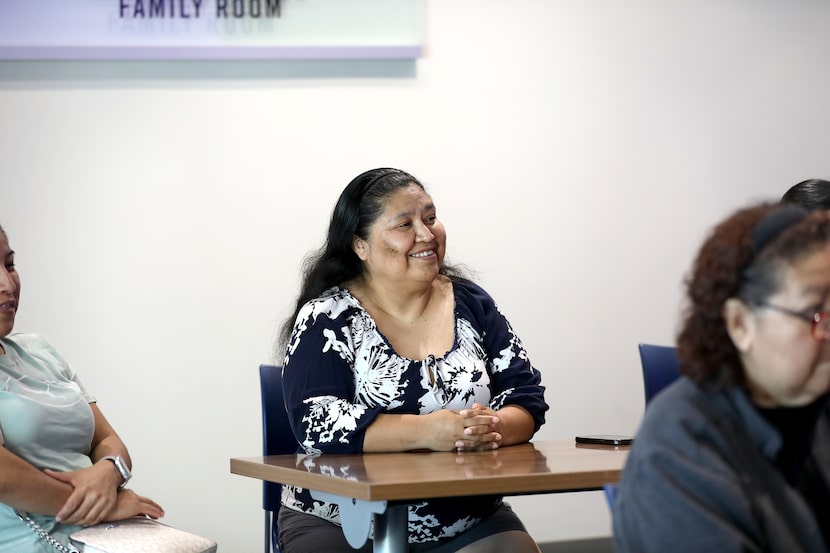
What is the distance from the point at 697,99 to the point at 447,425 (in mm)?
2809

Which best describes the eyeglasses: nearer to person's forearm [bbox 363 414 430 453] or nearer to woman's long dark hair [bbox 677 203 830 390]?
woman's long dark hair [bbox 677 203 830 390]

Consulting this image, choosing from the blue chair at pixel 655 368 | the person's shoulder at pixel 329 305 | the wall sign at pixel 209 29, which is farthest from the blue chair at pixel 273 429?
the wall sign at pixel 209 29

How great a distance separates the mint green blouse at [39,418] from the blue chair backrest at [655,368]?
1680 mm

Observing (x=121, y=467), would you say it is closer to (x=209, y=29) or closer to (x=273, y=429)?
(x=273, y=429)

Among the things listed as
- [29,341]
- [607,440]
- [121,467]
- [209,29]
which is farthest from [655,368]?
[209,29]

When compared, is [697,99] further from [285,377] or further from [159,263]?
[285,377]

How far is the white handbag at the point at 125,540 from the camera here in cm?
222

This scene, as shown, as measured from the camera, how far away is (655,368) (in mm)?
3211

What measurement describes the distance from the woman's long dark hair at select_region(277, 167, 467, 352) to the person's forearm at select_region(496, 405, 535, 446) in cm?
63

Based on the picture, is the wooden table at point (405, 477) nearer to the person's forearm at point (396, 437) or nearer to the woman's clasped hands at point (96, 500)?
the person's forearm at point (396, 437)

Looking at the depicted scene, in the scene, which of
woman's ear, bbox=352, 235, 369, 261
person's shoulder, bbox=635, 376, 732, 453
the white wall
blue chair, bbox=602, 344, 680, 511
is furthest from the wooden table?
the white wall

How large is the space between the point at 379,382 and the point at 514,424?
1.21 ft

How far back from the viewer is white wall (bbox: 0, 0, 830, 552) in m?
4.12

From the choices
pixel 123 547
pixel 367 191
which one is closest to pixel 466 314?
pixel 367 191
